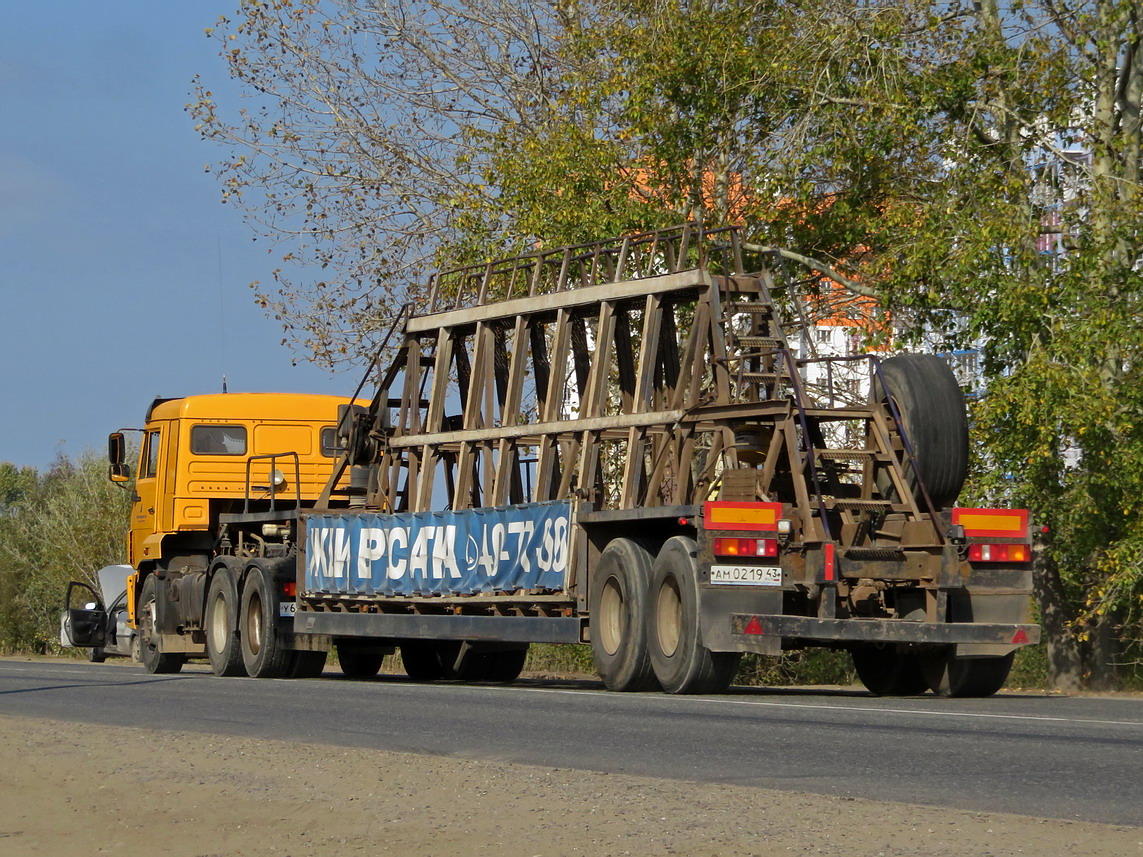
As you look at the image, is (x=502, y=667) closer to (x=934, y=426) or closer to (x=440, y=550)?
(x=440, y=550)

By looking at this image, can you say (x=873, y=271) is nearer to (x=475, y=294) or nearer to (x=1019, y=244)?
(x=1019, y=244)

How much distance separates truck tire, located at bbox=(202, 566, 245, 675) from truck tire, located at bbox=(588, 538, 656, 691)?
658cm

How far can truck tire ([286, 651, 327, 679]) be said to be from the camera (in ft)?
71.8

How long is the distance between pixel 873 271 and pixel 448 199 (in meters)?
7.22

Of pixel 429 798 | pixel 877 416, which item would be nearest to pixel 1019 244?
pixel 877 416

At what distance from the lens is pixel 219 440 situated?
2344 centimetres

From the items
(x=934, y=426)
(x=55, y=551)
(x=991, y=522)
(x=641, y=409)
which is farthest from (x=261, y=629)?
(x=55, y=551)

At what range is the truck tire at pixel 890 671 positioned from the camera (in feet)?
55.6

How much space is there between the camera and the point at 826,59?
21547 mm

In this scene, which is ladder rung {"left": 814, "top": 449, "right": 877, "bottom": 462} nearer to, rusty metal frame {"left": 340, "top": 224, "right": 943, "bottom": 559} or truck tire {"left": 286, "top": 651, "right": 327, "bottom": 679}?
rusty metal frame {"left": 340, "top": 224, "right": 943, "bottom": 559}

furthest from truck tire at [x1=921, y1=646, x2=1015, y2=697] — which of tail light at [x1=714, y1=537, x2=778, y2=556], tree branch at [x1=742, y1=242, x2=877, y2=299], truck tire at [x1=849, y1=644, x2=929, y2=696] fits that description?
tree branch at [x1=742, y1=242, x2=877, y2=299]

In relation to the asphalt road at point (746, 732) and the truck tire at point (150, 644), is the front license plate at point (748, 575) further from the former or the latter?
the truck tire at point (150, 644)

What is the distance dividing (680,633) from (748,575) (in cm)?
86

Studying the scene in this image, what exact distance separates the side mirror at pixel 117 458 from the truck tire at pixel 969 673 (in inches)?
462
